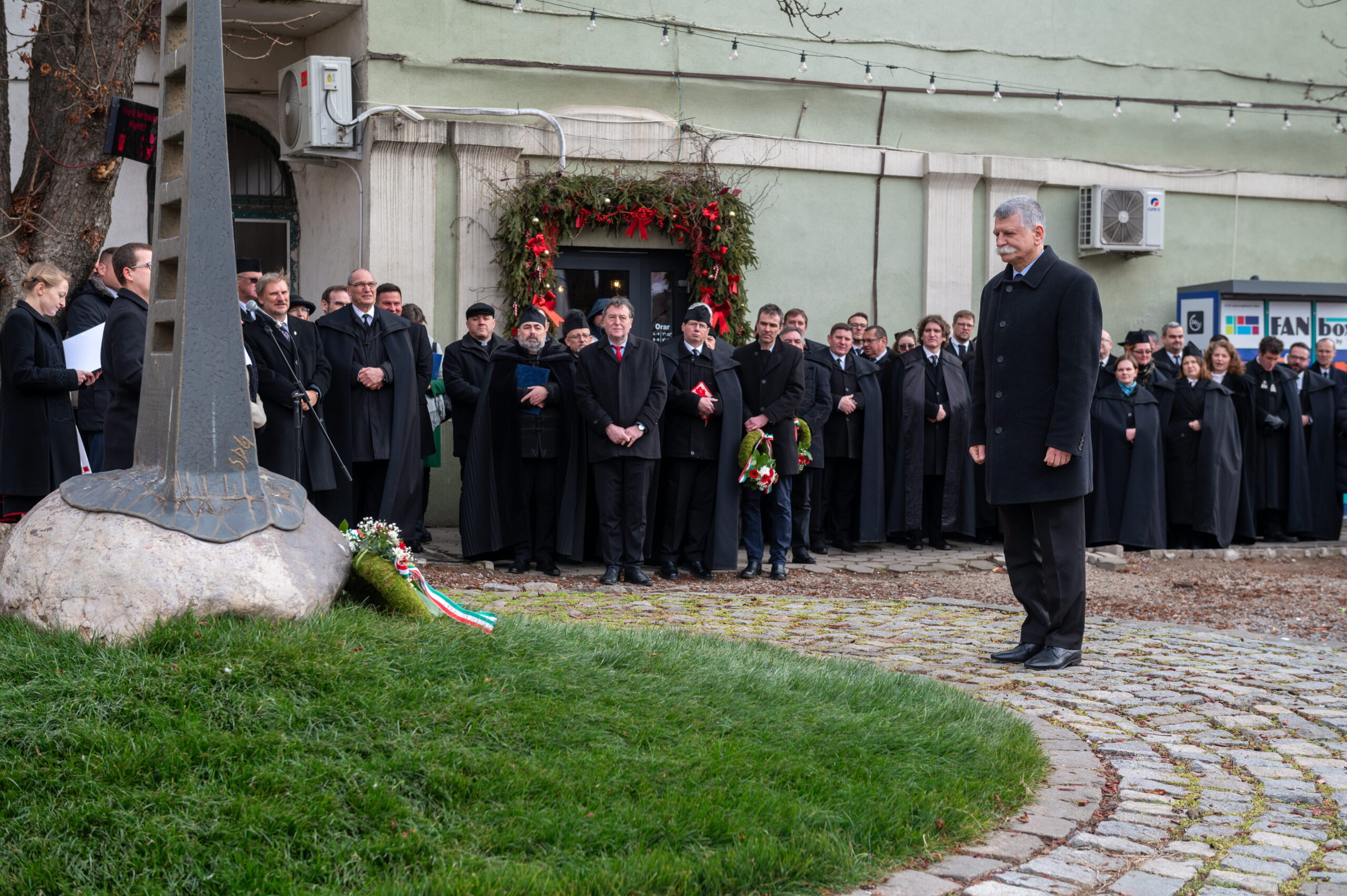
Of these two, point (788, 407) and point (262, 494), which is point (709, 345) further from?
point (262, 494)

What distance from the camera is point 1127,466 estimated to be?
12453 millimetres

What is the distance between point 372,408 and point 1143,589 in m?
5.66

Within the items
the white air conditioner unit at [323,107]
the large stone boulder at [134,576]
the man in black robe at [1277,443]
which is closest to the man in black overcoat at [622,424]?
the white air conditioner unit at [323,107]

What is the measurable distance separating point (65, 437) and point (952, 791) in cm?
575

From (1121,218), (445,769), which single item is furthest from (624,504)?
(1121,218)

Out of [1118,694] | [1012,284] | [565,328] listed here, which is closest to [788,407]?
[565,328]

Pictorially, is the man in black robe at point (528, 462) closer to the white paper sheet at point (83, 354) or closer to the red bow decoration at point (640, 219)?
the white paper sheet at point (83, 354)

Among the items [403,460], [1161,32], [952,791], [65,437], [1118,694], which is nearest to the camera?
[952,791]

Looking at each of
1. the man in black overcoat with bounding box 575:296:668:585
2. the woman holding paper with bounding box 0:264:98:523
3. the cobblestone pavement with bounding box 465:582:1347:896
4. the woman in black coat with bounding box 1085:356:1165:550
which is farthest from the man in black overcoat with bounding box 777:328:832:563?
the woman holding paper with bounding box 0:264:98:523

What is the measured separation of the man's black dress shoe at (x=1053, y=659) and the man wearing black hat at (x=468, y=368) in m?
5.18

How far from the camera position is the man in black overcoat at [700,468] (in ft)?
32.9

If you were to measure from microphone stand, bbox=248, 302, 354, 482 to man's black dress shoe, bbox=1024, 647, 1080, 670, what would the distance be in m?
4.27

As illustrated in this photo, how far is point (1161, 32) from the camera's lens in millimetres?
15766

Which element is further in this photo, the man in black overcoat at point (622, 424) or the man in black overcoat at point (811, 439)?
the man in black overcoat at point (811, 439)
